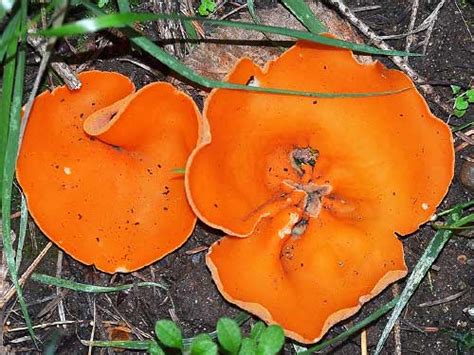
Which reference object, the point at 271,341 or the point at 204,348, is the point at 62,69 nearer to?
the point at 204,348

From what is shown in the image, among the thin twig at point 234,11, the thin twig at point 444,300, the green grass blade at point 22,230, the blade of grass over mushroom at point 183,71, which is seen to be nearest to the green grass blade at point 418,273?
the thin twig at point 444,300

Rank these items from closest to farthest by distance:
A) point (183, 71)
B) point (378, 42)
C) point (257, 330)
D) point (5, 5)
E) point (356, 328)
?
point (5, 5) → point (183, 71) → point (257, 330) → point (356, 328) → point (378, 42)

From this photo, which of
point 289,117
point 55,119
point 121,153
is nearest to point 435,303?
point 289,117

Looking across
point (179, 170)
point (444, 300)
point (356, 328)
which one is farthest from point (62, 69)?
point (444, 300)

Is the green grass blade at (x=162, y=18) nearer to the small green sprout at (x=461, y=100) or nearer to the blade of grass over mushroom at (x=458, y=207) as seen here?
the small green sprout at (x=461, y=100)

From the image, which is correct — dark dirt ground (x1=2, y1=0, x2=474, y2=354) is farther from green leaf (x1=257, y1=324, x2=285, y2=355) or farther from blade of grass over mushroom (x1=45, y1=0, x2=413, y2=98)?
green leaf (x1=257, y1=324, x2=285, y2=355)

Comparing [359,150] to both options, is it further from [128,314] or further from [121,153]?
[128,314]
